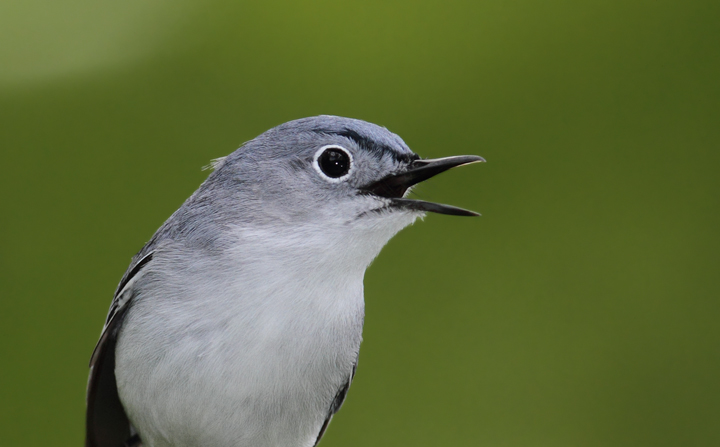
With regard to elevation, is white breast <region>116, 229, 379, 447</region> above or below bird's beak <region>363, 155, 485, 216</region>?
below

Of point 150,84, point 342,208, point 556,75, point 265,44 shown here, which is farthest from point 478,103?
point 342,208

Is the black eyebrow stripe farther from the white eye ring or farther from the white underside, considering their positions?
the white underside

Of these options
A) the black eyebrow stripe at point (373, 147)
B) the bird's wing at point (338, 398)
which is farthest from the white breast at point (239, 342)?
the black eyebrow stripe at point (373, 147)

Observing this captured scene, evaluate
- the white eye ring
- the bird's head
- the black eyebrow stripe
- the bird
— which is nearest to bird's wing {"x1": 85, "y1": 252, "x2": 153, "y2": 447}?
the bird

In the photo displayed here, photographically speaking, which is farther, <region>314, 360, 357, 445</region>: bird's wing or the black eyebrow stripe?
<region>314, 360, 357, 445</region>: bird's wing

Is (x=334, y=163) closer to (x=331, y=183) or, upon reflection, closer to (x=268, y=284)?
(x=331, y=183)

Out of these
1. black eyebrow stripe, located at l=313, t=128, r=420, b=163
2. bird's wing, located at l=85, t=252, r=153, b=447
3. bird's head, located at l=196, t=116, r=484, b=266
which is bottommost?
bird's wing, located at l=85, t=252, r=153, b=447

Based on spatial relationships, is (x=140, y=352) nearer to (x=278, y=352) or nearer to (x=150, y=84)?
(x=278, y=352)

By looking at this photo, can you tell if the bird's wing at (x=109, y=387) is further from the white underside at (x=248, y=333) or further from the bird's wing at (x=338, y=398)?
the bird's wing at (x=338, y=398)
